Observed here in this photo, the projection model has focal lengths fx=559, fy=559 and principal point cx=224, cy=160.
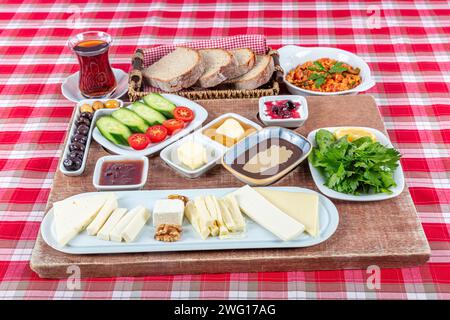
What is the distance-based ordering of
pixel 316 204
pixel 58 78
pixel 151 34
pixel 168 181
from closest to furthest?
1. pixel 316 204
2. pixel 168 181
3. pixel 58 78
4. pixel 151 34

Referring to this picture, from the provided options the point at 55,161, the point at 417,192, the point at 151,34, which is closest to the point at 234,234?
the point at 417,192

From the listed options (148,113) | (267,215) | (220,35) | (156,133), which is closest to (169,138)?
(156,133)

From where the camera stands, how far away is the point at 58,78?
3.11m

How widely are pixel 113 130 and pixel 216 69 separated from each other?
0.62 m

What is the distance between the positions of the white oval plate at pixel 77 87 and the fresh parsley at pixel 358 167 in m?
1.15

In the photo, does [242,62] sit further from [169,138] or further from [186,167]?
[186,167]

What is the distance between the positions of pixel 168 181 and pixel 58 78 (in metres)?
1.20

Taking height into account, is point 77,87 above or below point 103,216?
below

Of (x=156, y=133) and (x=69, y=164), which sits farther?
(x=156, y=133)

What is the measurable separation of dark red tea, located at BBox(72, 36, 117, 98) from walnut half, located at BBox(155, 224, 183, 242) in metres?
1.08

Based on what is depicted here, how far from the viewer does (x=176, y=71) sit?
2.75 metres

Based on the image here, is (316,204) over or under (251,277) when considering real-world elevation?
over

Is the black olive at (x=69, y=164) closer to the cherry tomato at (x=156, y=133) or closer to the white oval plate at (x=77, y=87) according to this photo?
the cherry tomato at (x=156, y=133)
